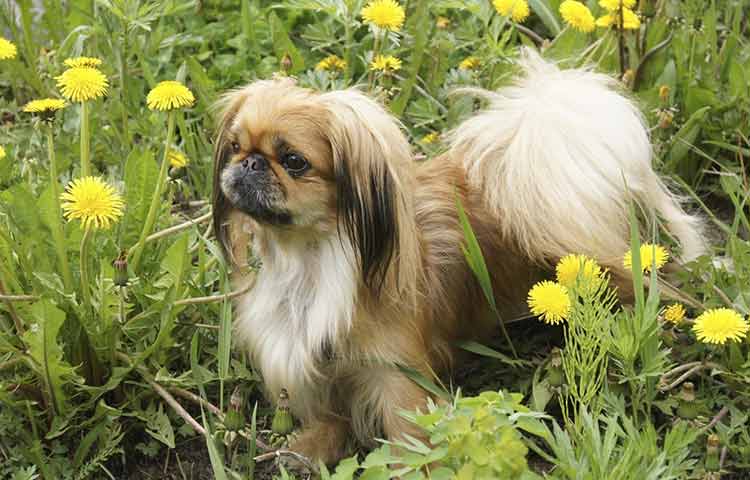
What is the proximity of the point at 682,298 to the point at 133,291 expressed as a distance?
52.5 inches

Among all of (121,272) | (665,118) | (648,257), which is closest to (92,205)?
(121,272)

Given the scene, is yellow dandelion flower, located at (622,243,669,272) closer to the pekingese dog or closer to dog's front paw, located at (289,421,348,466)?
the pekingese dog

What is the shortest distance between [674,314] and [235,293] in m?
1.02

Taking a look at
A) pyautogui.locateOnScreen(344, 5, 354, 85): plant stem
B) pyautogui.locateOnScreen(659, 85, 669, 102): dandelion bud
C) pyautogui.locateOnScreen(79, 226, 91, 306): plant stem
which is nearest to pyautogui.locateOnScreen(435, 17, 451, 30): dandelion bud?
pyautogui.locateOnScreen(344, 5, 354, 85): plant stem

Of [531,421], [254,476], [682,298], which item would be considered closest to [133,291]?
[254,476]

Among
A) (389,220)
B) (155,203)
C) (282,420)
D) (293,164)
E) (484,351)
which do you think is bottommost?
(484,351)

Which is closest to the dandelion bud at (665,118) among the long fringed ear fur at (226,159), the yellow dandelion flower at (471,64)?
the yellow dandelion flower at (471,64)

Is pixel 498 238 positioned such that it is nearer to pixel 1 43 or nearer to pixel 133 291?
pixel 133 291

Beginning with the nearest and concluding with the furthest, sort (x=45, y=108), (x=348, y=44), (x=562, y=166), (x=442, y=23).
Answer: (x=45, y=108) → (x=562, y=166) → (x=348, y=44) → (x=442, y=23)

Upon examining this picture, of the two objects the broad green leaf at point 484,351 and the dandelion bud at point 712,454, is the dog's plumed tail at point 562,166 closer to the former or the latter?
the broad green leaf at point 484,351

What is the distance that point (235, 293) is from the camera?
2561 mm

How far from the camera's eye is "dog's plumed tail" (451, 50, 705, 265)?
2.78m

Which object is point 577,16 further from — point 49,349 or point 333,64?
point 49,349

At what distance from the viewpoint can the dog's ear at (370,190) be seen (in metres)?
2.39
